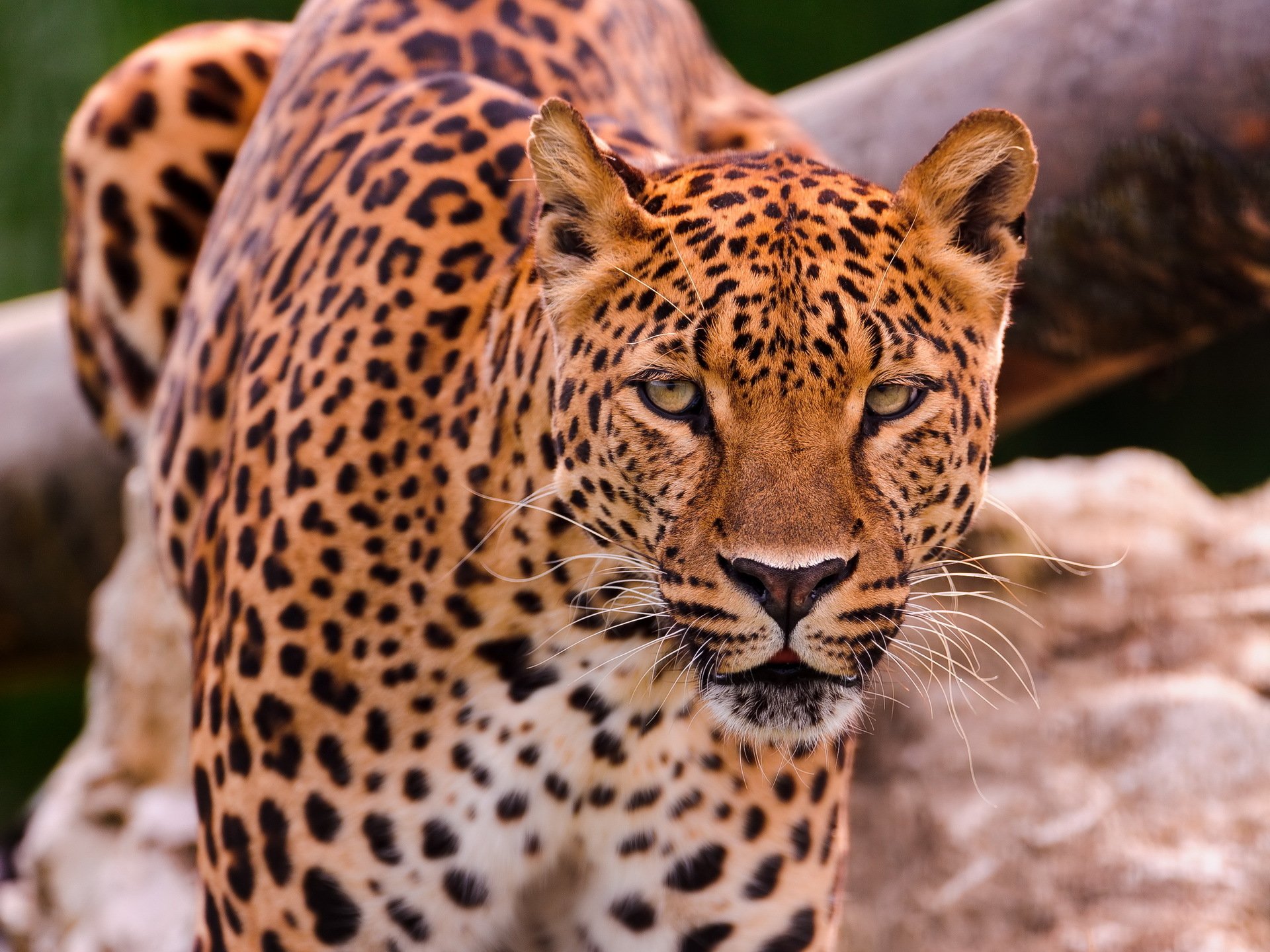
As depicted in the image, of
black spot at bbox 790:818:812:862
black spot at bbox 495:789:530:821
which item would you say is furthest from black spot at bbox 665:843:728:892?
black spot at bbox 495:789:530:821

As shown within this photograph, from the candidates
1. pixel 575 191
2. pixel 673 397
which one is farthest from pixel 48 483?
pixel 673 397

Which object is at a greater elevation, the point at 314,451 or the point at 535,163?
the point at 535,163

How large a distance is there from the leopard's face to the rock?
5.50ft

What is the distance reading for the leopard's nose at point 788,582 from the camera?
7.48 feet

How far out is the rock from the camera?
4.34 meters

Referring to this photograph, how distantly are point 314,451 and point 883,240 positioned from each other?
1.10 meters

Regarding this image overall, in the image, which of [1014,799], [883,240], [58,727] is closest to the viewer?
[883,240]

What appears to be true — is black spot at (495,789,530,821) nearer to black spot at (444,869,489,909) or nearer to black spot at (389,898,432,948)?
black spot at (444,869,489,909)

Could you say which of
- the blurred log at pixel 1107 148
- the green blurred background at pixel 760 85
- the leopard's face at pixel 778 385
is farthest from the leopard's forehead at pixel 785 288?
the green blurred background at pixel 760 85

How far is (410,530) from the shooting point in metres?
2.88

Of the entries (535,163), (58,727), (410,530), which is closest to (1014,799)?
(410,530)

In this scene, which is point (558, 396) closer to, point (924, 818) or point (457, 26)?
point (457, 26)

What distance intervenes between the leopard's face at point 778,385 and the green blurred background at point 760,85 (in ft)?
18.8

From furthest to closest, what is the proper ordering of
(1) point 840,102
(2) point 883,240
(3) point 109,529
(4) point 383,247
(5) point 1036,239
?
1. (3) point 109,529
2. (1) point 840,102
3. (5) point 1036,239
4. (4) point 383,247
5. (2) point 883,240
